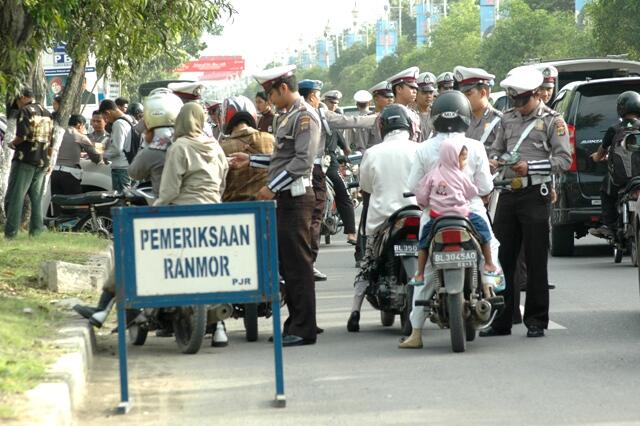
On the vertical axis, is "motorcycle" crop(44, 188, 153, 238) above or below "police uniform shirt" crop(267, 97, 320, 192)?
below

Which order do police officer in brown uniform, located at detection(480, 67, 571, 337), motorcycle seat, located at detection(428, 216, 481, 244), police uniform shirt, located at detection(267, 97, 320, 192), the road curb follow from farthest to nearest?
police officer in brown uniform, located at detection(480, 67, 571, 337) < police uniform shirt, located at detection(267, 97, 320, 192) < motorcycle seat, located at detection(428, 216, 481, 244) < the road curb

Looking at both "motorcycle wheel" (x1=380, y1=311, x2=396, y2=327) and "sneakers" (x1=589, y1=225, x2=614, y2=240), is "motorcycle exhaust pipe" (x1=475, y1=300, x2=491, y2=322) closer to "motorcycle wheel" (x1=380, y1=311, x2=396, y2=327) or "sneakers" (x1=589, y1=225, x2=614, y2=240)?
"motorcycle wheel" (x1=380, y1=311, x2=396, y2=327)

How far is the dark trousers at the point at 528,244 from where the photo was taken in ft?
36.1

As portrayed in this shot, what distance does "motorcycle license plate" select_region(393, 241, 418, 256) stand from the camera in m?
10.8

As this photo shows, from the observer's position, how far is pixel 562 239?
18016mm

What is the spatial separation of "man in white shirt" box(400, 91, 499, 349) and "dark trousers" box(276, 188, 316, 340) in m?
0.84

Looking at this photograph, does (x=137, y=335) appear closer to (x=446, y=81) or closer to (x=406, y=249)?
(x=406, y=249)

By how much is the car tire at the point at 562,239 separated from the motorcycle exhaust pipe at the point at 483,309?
26.3 ft

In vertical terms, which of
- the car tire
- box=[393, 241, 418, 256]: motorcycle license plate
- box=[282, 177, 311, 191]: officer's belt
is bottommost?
the car tire

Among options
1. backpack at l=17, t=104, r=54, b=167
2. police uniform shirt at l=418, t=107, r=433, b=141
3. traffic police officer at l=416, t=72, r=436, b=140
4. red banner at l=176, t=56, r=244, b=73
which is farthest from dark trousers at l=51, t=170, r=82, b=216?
red banner at l=176, t=56, r=244, b=73

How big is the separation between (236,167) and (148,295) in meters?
3.23

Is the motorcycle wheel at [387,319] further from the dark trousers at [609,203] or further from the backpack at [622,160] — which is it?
the dark trousers at [609,203]

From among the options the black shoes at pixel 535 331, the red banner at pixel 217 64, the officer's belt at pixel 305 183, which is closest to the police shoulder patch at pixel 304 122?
the officer's belt at pixel 305 183

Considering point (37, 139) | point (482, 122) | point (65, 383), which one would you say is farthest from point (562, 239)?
point (65, 383)
